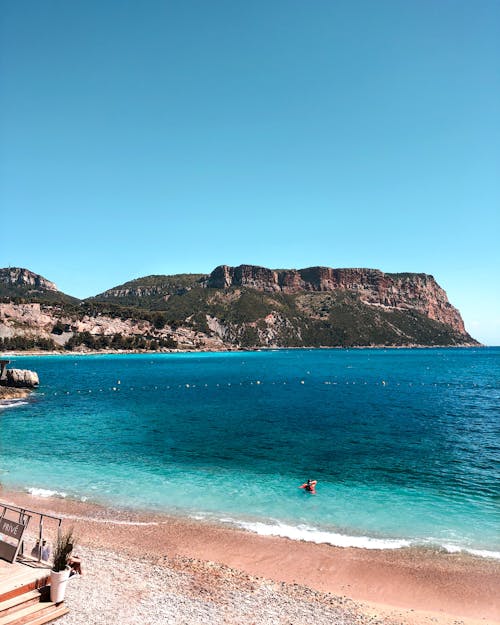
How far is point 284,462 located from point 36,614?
865 inches

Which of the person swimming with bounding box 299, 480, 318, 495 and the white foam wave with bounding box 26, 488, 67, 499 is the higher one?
the person swimming with bounding box 299, 480, 318, 495

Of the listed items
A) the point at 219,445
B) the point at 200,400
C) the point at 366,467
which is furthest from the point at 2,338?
the point at 366,467

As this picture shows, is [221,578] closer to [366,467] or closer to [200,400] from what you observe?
[366,467]

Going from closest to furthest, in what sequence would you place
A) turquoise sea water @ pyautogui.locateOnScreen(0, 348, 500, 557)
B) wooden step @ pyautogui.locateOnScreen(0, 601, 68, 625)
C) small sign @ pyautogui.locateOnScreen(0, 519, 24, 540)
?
wooden step @ pyautogui.locateOnScreen(0, 601, 68, 625) → small sign @ pyautogui.locateOnScreen(0, 519, 24, 540) → turquoise sea water @ pyautogui.locateOnScreen(0, 348, 500, 557)

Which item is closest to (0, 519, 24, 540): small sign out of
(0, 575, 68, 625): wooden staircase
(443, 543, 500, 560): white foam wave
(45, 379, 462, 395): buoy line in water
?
(0, 575, 68, 625): wooden staircase

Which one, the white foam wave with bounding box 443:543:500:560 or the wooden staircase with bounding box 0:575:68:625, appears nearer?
the wooden staircase with bounding box 0:575:68:625

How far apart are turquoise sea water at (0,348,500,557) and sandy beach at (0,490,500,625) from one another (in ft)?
5.29

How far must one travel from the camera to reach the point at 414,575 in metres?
16.1

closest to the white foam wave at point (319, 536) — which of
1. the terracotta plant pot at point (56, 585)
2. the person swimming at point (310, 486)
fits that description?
the person swimming at point (310, 486)

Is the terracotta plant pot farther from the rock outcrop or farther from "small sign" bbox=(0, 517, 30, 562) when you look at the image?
the rock outcrop

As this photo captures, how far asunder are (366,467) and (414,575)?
563 inches

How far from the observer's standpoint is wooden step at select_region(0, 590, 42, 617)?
35.5 feet

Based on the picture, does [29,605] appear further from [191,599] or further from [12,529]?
[191,599]

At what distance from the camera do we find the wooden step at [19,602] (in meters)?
10.8
